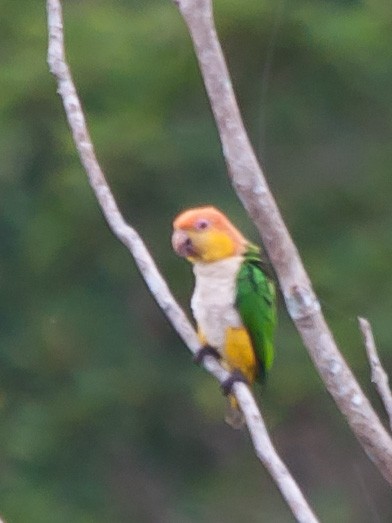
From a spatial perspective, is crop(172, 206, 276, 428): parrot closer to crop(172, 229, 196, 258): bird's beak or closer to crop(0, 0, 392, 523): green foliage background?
crop(172, 229, 196, 258): bird's beak

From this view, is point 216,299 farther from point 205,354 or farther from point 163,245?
point 163,245

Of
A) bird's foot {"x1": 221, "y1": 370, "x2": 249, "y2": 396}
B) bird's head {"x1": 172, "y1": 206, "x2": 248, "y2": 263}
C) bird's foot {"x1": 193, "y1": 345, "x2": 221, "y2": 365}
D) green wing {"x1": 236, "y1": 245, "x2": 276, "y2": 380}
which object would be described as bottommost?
bird's foot {"x1": 221, "y1": 370, "x2": 249, "y2": 396}

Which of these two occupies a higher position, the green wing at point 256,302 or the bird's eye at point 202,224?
the bird's eye at point 202,224

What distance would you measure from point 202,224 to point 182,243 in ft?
0.19

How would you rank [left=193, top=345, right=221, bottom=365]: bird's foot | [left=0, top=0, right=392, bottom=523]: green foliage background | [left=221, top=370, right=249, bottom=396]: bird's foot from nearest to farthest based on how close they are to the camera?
[left=221, top=370, right=249, bottom=396]: bird's foot, [left=193, top=345, right=221, bottom=365]: bird's foot, [left=0, top=0, right=392, bottom=523]: green foliage background

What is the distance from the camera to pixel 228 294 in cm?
326

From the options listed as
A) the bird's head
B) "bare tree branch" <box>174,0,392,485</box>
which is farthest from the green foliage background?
"bare tree branch" <box>174,0,392,485</box>

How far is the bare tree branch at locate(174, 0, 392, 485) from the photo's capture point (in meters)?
2.45

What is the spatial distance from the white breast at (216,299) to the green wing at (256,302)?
0.02 m

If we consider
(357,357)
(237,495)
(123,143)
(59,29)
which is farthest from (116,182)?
(59,29)

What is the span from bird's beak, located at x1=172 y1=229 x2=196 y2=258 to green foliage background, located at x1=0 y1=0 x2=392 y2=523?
111 inches

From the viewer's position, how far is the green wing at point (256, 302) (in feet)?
10.7

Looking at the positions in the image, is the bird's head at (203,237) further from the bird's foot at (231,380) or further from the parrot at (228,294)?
the bird's foot at (231,380)

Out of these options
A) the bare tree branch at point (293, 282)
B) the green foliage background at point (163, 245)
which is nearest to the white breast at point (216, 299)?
the bare tree branch at point (293, 282)
